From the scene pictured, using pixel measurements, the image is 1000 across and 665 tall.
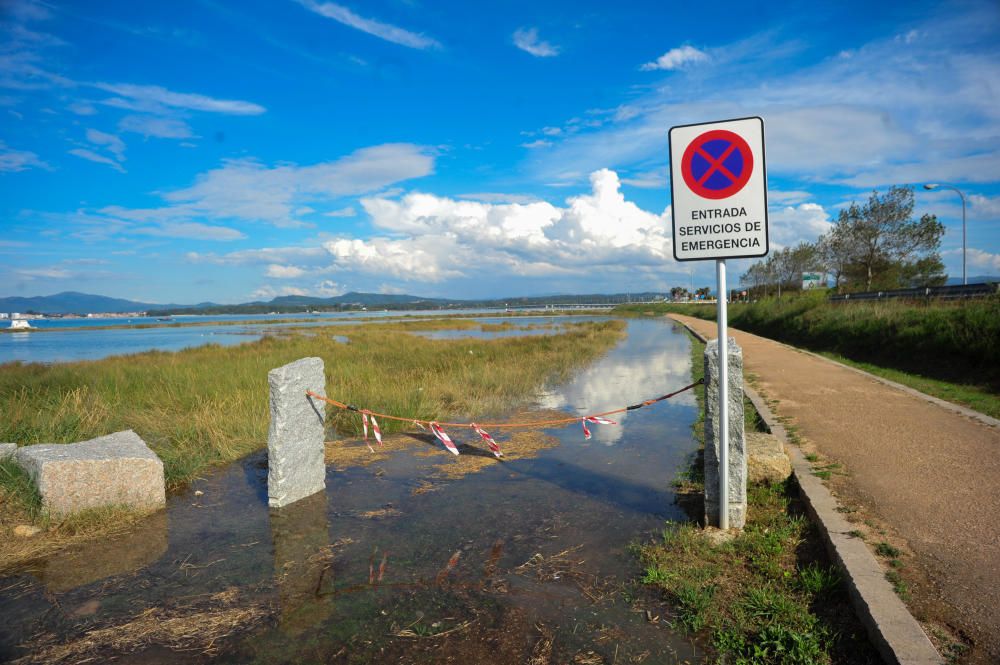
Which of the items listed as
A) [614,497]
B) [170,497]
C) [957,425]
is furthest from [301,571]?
[957,425]

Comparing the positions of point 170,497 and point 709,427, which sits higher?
point 709,427

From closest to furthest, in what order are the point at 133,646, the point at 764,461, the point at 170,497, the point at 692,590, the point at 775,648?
the point at 775,648, the point at 133,646, the point at 692,590, the point at 764,461, the point at 170,497

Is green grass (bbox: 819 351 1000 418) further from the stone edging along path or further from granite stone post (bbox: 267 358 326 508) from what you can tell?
granite stone post (bbox: 267 358 326 508)

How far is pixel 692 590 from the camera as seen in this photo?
3875 mm

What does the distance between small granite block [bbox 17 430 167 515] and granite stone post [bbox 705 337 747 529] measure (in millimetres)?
5394

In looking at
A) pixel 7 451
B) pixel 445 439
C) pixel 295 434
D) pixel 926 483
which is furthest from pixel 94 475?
pixel 926 483

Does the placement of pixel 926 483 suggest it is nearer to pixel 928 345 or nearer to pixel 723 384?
pixel 723 384

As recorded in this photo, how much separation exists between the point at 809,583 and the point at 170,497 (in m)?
6.26

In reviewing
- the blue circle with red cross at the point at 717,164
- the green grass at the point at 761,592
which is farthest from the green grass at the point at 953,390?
the blue circle with red cross at the point at 717,164

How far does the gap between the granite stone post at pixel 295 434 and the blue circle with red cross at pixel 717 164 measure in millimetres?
4291

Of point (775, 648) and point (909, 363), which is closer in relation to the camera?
point (775, 648)

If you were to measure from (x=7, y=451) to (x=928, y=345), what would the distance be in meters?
18.4

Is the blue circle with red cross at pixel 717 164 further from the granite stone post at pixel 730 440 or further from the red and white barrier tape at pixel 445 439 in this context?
the red and white barrier tape at pixel 445 439

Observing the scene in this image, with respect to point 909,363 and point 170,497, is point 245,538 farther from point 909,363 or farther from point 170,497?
point 909,363
